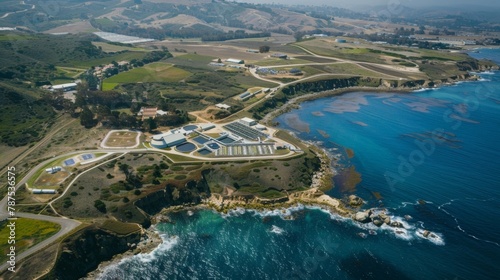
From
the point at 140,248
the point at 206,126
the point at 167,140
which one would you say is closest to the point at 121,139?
the point at 167,140

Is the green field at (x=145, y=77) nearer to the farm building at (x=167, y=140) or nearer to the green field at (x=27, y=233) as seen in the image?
the farm building at (x=167, y=140)

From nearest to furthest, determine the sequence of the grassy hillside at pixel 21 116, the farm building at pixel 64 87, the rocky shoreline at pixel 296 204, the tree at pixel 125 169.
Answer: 1. the rocky shoreline at pixel 296 204
2. the tree at pixel 125 169
3. the grassy hillside at pixel 21 116
4. the farm building at pixel 64 87

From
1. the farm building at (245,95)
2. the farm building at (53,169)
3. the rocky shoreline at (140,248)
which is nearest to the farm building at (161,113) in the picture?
the farm building at (245,95)

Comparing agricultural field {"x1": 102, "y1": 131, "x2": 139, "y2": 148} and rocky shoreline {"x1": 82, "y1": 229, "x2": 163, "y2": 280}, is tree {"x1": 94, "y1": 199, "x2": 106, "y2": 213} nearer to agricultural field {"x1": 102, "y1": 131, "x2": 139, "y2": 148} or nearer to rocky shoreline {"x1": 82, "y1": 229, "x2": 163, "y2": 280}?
rocky shoreline {"x1": 82, "y1": 229, "x2": 163, "y2": 280}

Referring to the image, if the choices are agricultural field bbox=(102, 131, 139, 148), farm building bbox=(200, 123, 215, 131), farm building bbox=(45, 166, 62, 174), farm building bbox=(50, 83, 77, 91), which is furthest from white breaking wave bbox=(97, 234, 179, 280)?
farm building bbox=(50, 83, 77, 91)

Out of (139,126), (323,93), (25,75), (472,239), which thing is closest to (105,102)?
(139,126)

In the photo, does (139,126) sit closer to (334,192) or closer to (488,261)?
(334,192)

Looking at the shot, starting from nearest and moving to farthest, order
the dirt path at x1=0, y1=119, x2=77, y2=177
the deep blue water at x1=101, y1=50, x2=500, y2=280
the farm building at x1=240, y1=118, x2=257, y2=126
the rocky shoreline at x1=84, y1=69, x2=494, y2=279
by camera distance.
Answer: the deep blue water at x1=101, y1=50, x2=500, y2=280 < the rocky shoreline at x1=84, y1=69, x2=494, y2=279 < the dirt path at x1=0, y1=119, x2=77, y2=177 < the farm building at x1=240, y1=118, x2=257, y2=126
